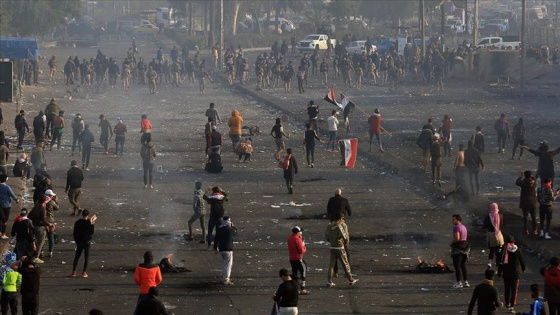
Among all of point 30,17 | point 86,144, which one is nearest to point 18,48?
point 86,144

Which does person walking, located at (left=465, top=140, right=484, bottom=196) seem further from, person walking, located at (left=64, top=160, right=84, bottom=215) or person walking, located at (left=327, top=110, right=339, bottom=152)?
person walking, located at (left=64, top=160, right=84, bottom=215)

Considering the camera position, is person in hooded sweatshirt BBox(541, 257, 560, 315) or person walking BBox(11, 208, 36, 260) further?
person walking BBox(11, 208, 36, 260)

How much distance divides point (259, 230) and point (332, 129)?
42.5 feet

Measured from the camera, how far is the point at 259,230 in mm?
25641

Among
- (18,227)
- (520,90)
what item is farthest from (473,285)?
(520,90)

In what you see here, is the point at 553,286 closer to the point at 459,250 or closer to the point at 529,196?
the point at 459,250

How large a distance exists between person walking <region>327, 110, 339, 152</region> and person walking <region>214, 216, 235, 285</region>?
17372 millimetres

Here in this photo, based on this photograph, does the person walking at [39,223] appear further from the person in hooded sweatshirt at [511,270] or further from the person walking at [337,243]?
the person in hooded sweatshirt at [511,270]

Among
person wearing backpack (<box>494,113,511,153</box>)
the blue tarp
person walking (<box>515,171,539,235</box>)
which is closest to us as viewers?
person walking (<box>515,171,539,235</box>)

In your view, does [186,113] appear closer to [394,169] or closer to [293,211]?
[394,169]

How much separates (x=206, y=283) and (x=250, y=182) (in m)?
12.3

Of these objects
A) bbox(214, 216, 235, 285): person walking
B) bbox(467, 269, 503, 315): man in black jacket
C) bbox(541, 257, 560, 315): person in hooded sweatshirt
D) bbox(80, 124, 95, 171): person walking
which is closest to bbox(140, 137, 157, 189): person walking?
bbox(80, 124, 95, 171): person walking

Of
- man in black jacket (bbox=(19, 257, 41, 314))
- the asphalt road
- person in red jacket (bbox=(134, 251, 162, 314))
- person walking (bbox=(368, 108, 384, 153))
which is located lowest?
the asphalt road

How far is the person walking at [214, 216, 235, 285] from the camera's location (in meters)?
20.2
